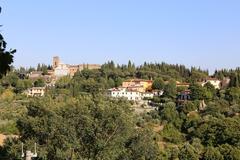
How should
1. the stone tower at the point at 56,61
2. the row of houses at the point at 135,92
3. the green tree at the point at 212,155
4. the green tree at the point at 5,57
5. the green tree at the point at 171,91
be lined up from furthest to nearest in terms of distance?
1. the stone tower at the point at 56,61
2. the row of houses at the point at 135,92
3. the green tree at the point at 171,91
4. the green tree at the point at 212,155
5. the green tree at the point at 5,57

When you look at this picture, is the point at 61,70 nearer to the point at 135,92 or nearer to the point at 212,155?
the point at 135,92

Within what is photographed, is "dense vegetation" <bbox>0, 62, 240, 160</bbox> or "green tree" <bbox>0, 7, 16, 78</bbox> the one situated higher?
"green tree" <bbox>0, 7, 16, 78</bbox>

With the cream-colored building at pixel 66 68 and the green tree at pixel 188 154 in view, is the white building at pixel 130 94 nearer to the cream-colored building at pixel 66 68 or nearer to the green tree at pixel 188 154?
the cream-colored building at pixel 66 68

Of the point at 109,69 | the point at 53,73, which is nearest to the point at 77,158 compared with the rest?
the point at 109,69

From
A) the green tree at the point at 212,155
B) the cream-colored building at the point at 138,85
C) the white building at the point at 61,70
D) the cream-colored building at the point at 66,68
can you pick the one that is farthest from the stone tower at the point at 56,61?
the green tree at the point at 212,155

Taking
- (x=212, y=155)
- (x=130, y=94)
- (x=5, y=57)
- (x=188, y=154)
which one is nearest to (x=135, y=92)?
(x=130, y=94)

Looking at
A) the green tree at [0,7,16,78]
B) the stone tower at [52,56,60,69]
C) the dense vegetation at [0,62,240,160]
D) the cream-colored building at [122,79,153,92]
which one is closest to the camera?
the green tree at [0,7,16,78]

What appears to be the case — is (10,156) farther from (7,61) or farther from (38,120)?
(7,61)

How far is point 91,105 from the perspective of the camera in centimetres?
1928

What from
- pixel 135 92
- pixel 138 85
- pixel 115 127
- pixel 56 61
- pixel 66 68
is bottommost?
pixel 135 92

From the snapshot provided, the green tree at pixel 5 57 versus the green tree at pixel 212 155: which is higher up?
the green tree at pixel 5 57

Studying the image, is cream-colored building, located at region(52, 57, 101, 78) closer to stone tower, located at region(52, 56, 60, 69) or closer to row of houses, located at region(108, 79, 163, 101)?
stone tower, located at region(52, 56, 60, 69)

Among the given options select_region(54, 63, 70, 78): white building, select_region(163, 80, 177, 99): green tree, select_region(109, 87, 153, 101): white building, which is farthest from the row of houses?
select_region(54, 63, 70, 78): white building

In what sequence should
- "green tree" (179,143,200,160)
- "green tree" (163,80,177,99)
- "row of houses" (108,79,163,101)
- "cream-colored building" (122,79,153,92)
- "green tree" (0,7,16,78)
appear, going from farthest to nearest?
"cream-colored building" (122,79,153,92) < "row of houses" (108,79,163,101) < "green tree" (163,80,177,99) < "green tree" (179,143,200,160) < "green tree" (0,7,16,78)
